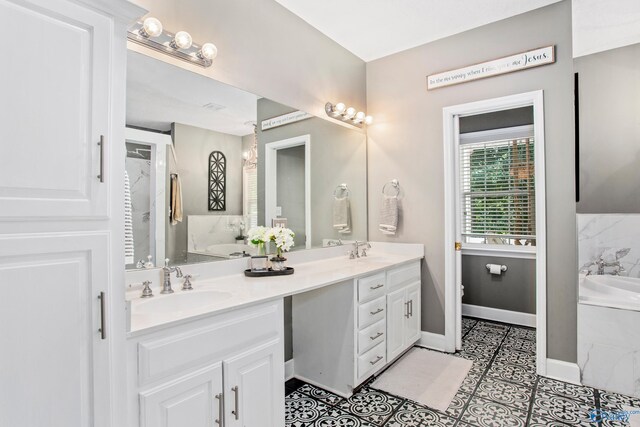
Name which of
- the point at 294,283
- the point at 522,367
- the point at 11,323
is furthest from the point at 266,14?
the point at 522,367

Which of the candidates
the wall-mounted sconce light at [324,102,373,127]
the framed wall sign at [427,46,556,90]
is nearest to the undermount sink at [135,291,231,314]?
the wall-mounted sconce light at [324,102,373,127]

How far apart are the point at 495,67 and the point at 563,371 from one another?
2.33 m

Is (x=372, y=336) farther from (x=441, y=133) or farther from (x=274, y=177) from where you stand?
(x=441, y=133)

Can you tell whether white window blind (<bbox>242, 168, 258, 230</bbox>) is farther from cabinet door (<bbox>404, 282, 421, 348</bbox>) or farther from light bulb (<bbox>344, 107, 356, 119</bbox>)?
cabinet door (<bbox>404, 282, 421, 348</bbox>)

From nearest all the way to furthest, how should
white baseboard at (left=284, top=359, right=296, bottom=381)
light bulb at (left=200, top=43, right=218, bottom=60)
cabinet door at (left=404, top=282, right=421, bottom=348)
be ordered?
light bulb at (left=200, top=43, right=218, bottom=60)
white baseboard at (left=284, top=359, right=296, bottom=381)
cabinet door at (left=404, top=282, right=421, bottom=348)

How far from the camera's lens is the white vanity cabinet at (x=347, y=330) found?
2254mm

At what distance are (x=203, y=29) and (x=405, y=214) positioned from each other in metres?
2.19

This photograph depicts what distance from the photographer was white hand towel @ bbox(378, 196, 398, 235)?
3.21 metres

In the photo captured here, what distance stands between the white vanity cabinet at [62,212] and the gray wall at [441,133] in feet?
8.29

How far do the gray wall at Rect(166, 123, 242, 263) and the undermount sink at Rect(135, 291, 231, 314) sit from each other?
0.25 m

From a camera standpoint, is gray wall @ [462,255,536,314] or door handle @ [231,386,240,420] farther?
gray wall @ [462,255,536,314]

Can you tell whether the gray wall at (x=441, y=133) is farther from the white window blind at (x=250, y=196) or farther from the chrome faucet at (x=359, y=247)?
the white window blind at (x=250, y=196)

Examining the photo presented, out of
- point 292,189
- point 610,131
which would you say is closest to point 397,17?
point 292,189

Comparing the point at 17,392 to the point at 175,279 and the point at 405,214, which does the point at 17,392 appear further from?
the point at 405,214
